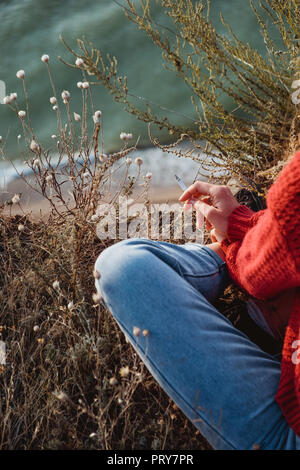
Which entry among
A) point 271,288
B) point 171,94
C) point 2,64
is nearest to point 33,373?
point 271,288

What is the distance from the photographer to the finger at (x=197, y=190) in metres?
1.55

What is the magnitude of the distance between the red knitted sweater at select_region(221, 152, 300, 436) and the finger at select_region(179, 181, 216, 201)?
30 centimetres

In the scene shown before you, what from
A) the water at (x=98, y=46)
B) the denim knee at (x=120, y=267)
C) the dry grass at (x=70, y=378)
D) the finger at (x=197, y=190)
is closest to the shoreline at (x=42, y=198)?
the water at (x=98, y=46)

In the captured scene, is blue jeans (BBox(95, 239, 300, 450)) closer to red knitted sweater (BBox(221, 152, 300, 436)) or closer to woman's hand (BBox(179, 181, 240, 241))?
red knitted sweater (BBox(221, 152, 300, 436))

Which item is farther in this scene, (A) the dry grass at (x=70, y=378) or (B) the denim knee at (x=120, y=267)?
(A) the dry grass at (x=70, y=378)

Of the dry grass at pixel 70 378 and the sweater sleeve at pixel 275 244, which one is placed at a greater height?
the sweater sleeve at pixel 275 244

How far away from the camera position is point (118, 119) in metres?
4.05

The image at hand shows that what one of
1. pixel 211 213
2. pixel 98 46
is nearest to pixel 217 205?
pixel 211 213

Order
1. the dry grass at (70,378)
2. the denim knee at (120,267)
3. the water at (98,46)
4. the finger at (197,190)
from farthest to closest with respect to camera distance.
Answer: the water at (98,46)
the finger at (197,190)
the dry grass at (70,378)
the denim knee at (120,267)

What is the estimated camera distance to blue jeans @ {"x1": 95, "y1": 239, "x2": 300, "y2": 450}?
111 centimetres

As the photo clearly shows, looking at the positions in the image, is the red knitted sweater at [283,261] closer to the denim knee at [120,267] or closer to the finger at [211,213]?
the finger at [211,213]

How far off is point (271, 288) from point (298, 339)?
0.15 m
